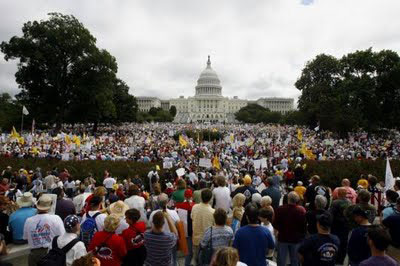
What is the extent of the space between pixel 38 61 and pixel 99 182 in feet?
89.9

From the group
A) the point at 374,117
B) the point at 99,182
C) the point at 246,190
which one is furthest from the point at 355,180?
the point at 374,117

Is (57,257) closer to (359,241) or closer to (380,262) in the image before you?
(380,262)

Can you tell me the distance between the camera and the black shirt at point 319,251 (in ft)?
13.0

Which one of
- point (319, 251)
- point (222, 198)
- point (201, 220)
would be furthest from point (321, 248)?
point (222, 198)

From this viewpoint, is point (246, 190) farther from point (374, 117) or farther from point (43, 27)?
point (43, 27)

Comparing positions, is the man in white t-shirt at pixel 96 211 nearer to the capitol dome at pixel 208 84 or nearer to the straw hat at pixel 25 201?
the straw hat at pixel 25 201

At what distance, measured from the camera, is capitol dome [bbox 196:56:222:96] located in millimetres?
151875

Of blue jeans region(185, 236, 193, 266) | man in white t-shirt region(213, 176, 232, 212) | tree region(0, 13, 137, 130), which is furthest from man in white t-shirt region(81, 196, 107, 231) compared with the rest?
tree region(0, 13, 137, 130)

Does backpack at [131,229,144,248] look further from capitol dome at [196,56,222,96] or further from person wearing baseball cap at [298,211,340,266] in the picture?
capitol dome at [196,56,222,96]

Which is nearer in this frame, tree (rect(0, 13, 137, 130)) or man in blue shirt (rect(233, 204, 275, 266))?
man in blue shirt (rect(233, 204, 275, 266))

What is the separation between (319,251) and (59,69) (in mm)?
37795

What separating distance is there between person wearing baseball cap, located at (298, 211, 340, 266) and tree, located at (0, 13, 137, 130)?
1385 inches

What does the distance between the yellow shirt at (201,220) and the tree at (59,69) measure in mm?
33473

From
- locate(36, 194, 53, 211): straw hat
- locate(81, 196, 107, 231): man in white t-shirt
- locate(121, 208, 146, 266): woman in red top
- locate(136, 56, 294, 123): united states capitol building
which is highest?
locate(136, 56, 294, 123): united states capitol building
